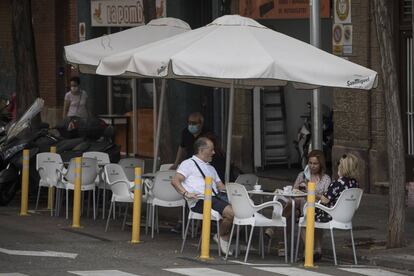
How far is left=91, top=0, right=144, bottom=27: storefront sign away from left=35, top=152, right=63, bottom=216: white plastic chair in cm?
876

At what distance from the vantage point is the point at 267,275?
1263 cm

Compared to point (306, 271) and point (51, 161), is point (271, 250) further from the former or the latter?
point (51, 161)

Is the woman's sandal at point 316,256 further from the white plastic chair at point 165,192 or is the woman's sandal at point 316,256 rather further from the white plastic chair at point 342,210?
the white plastic chair at point 165,192

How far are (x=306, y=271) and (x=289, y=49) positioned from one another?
9.63ft

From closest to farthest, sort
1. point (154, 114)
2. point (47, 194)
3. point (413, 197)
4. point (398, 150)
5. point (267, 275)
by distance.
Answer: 1. point (267, 275)
2. point (398, 150)
3. point (413, 197)
4. point (47, 194)
5. point (154, 114)

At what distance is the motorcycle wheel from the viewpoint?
1878cm

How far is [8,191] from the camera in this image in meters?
18.9

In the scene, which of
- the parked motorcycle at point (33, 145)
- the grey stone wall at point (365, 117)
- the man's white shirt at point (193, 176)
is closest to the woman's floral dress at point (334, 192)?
the man's white shirt at point (193, 176)

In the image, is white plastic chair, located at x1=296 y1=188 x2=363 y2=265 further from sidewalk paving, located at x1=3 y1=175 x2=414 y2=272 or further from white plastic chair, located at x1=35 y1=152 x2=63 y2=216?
white plastic chair, located at x1=35 y1=152 x2=63 y2=216

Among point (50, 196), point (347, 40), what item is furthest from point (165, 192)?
point (347, 40)

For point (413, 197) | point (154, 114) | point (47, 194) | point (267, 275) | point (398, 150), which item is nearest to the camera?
point (267, 275)

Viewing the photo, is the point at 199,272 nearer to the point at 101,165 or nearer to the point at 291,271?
the point at 291,271

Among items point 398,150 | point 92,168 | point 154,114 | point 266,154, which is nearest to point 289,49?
point 398,150

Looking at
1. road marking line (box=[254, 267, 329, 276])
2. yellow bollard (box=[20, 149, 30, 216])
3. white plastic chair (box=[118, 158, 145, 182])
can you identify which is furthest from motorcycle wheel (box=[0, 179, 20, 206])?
road marking line (box=[254, 267, 329, 276])
